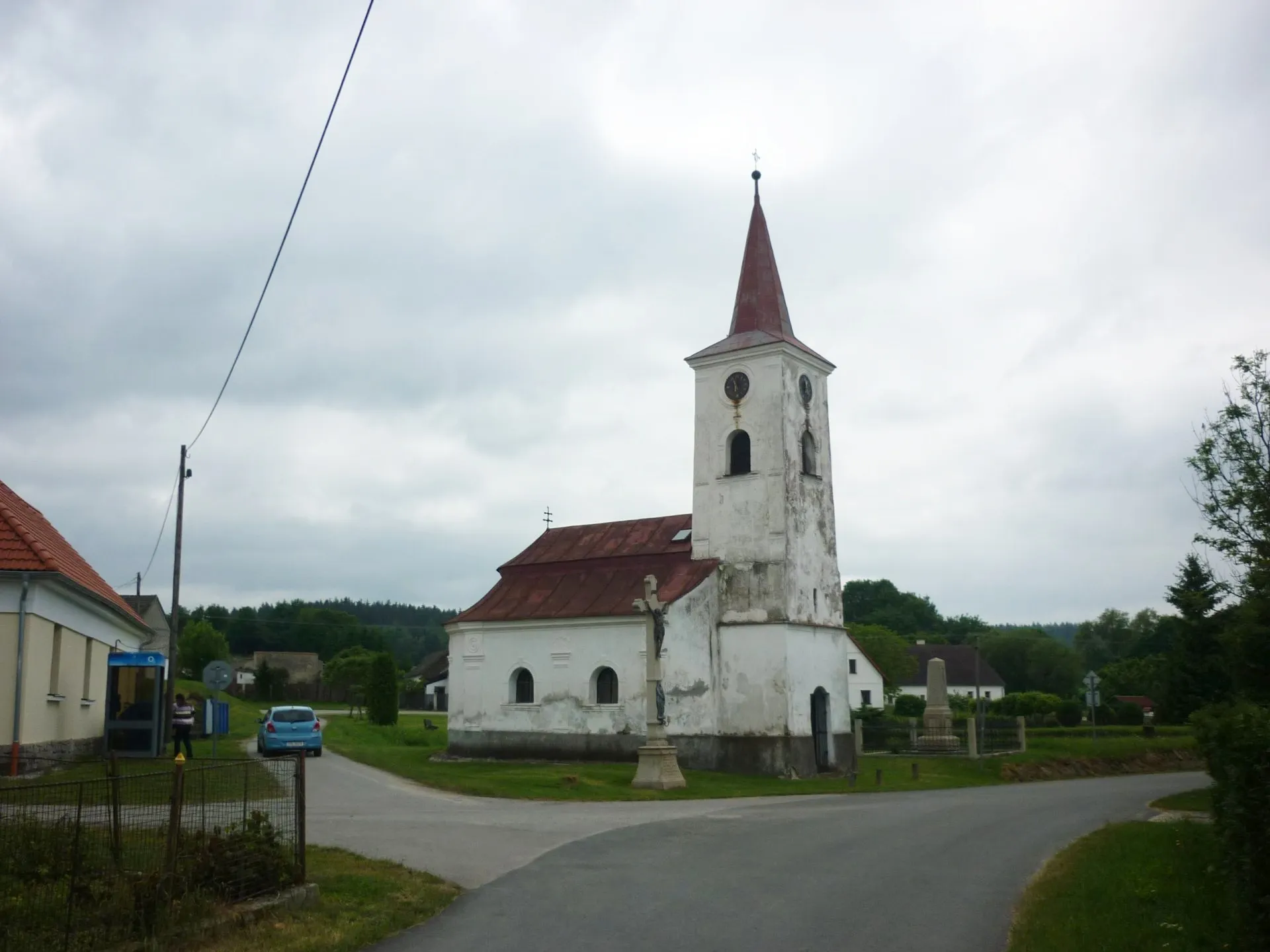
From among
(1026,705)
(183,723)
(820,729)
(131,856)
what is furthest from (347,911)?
(1026,705)

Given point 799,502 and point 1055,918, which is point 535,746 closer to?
point 799,502

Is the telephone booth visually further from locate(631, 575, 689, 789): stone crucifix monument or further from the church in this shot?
the church

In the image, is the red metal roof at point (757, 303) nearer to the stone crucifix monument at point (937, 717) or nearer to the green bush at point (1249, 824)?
the stone crucifix monument at point (937, 717)

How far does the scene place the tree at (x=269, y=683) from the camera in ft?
267

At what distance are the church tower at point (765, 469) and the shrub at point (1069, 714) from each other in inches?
948

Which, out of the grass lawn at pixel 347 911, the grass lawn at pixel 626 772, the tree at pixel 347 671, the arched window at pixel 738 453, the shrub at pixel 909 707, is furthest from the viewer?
the tree at pixel 347 671

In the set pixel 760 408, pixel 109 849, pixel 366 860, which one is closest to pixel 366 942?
pixel 109 849

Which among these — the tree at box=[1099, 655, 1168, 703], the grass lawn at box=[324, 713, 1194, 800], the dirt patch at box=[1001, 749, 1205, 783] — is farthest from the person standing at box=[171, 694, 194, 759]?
the tree at box=[1099, 655, 1168, 703]

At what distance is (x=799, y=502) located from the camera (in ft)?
112

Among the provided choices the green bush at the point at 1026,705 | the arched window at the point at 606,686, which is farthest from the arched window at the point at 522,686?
the green bush at the point at 1026,705

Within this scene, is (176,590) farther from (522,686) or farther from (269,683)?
(269,683)

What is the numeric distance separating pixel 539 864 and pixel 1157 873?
7.04m

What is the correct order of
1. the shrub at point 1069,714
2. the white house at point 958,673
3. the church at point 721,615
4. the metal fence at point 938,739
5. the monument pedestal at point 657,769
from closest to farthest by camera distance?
the monument pedestal at point 657,769, the church at point 721,615, the metal fence at point 938,739, the shrub at point 1069,714, the white house at point 958,673

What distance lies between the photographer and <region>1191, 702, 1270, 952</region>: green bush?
7641 millimetres
